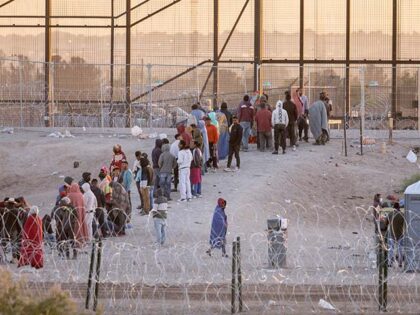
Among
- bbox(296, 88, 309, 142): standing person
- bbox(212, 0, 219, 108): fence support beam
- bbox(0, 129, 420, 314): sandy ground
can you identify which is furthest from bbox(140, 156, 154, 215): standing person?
bbox(212, 0, 219, 108): fence support beam

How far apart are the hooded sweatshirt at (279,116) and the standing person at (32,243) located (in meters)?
11.4

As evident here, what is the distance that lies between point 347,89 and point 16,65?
911 cm

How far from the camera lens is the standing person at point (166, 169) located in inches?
1147

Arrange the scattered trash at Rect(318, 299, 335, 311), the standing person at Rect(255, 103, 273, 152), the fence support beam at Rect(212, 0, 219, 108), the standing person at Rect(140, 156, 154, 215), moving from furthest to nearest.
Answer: the fence support beam at Rect(212, 0, 219, 108)
the standing person at Rect(255, 103, 273, 152)
the standing person at Rect(140, 156, 154, 215)
the scattered trash at Rect(318, 299, 335, 311)

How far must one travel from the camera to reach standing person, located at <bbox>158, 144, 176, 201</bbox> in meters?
29.1

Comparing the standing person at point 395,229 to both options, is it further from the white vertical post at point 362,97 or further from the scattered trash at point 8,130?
the scattered trash at point 8,130

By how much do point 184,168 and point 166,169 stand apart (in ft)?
1.14

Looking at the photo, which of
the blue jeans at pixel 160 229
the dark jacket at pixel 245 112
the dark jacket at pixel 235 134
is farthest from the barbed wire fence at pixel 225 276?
the dark jacket at pixel 245 112

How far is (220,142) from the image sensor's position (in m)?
33.3

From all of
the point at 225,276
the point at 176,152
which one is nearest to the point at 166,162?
the point at 176,152

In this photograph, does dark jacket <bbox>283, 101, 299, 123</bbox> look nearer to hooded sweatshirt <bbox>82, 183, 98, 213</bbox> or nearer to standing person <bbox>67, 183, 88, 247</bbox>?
hooded sweatshirt <bbox>82, 183, 98, 213</bbox>

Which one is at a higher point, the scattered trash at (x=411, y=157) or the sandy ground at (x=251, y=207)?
the scattered trash at (x=411, y=157)

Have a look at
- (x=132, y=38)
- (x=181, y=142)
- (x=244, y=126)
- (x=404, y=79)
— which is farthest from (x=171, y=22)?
(x=181, y=142)

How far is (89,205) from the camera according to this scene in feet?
84.7
